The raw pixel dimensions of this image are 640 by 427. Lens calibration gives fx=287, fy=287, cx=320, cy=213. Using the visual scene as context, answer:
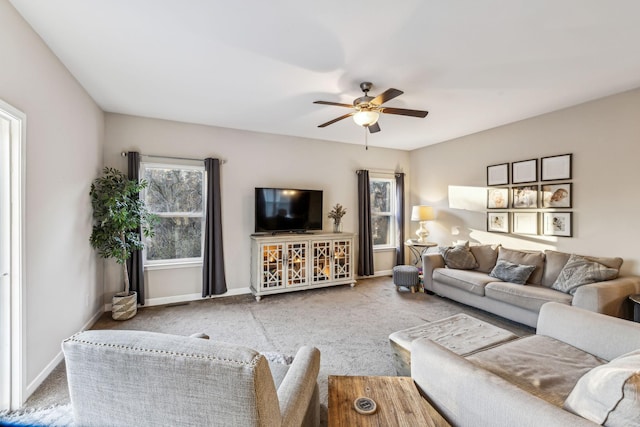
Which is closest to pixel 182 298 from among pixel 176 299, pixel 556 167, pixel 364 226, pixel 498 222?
pixel 176 299

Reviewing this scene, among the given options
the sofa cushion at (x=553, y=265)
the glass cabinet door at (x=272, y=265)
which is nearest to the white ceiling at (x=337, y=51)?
the sofa cushion at (x=553, y=265)

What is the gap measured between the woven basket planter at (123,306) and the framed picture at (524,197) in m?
5.23

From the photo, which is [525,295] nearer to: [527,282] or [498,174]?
[527,282]

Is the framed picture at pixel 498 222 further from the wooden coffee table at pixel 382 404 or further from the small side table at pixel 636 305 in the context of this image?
the wooden coffee table at pixel 382 404

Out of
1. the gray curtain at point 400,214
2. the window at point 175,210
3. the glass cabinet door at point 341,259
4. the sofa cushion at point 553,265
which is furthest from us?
the gray curtain at point 400,214

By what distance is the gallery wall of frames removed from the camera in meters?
3.60

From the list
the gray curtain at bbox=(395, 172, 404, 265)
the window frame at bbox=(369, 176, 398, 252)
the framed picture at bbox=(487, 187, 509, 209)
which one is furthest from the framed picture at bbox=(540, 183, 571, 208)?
the window frame at bbox=(369, 176, 398, 252)

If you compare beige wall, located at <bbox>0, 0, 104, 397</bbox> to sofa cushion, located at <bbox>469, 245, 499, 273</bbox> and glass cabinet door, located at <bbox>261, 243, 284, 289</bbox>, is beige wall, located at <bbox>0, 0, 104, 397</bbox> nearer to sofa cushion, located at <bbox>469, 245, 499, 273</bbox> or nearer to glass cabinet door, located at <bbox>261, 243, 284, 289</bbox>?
glass cabinet door, located at <bbox>261, 243, 284, 289</bbox>

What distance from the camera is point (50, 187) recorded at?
7.71ft

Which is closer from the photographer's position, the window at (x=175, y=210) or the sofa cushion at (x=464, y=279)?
the sofa cushion at (x=464, y=279)

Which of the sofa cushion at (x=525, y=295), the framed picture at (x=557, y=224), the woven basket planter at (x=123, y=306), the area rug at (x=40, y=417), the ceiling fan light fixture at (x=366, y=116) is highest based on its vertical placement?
the ceiling fan light fixture at (x=366, y=116)

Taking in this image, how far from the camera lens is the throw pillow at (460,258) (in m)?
4.16

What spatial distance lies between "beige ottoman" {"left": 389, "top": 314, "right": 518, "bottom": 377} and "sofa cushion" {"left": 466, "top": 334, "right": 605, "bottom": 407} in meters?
0.10

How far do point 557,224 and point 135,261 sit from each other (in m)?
5.47
